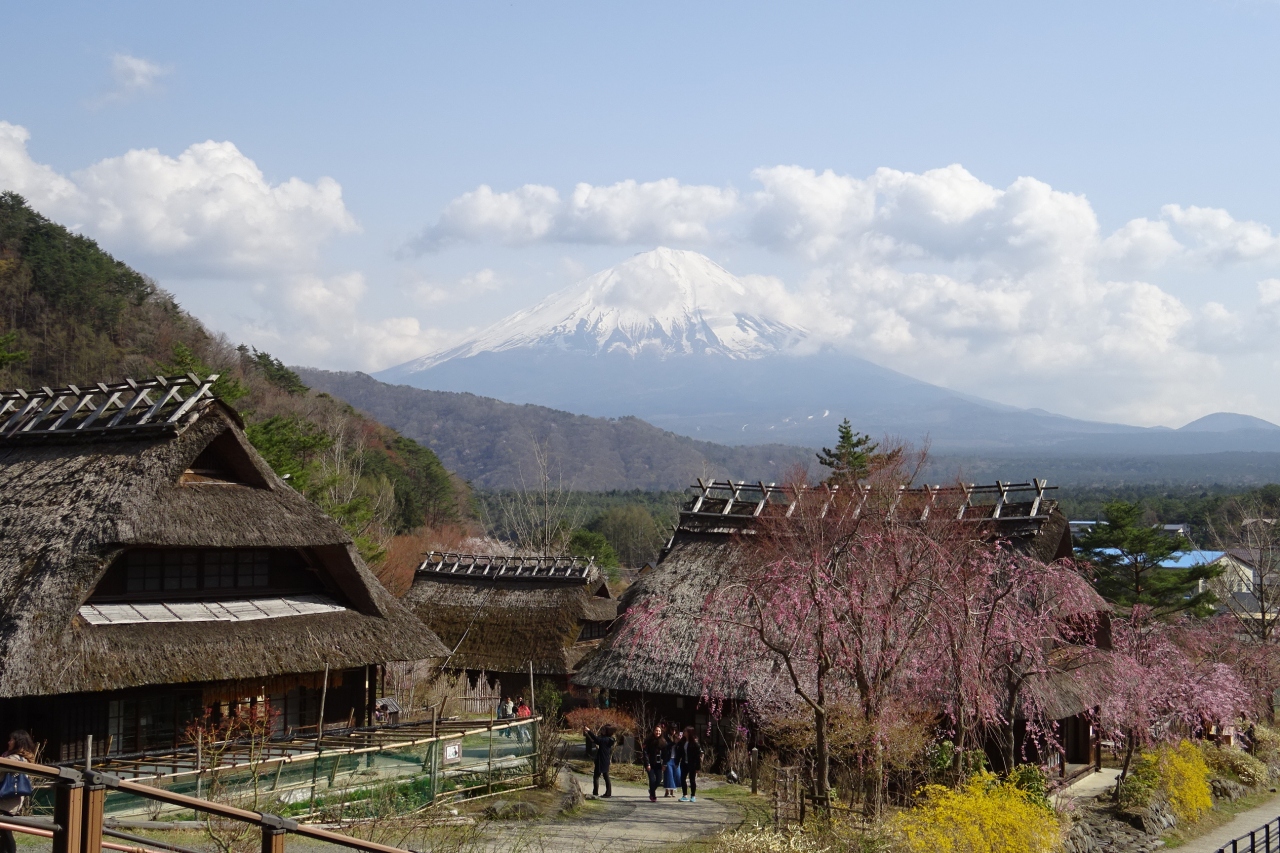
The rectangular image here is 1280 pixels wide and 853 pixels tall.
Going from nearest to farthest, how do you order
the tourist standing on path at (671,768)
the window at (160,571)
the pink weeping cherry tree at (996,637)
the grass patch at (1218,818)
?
the pink weeping cherry tree at (996,637)
the window at (160,571)
the tourist standing on path at (671,768)
the grass patch at (1218,818)

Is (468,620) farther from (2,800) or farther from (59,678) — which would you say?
(2,800)

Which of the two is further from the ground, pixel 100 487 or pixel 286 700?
pixel 100 487

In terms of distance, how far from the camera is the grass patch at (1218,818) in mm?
21281

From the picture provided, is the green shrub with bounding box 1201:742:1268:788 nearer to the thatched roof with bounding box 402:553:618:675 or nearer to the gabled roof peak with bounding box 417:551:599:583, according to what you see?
the thatched roof with bounding box 402:553:618:675

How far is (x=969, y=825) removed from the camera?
12.5 m

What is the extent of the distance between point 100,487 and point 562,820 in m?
8.92

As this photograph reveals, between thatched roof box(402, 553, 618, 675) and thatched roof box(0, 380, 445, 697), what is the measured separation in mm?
13726

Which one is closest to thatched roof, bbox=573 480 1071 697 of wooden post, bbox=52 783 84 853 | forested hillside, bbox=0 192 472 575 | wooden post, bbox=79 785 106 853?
wooden post, bbox=79 785 106 853

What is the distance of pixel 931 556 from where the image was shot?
15.9 metres

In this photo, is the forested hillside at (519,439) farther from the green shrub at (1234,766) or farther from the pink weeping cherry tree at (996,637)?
the pink weeping cherry tree at (996,637)

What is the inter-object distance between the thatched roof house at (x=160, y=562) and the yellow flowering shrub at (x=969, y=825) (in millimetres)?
10164

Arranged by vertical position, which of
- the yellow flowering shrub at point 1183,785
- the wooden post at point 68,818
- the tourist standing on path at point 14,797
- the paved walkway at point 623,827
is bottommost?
the yellow flowering shrub at point 1183,785

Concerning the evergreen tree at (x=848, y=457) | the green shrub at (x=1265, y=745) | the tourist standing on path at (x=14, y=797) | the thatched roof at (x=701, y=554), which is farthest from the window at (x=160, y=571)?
the evergreen tree at (x=848, y=457)

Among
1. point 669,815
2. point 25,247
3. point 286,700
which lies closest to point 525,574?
point 286,700
